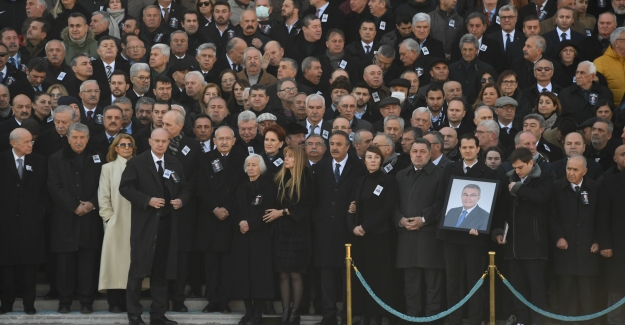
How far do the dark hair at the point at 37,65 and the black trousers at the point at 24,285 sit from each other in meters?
3.22

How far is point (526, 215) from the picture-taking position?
41.1 feet

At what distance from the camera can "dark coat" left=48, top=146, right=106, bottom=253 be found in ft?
43.1

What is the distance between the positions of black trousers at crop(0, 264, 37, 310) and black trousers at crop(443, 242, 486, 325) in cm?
475

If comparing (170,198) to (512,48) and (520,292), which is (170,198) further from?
(512,48)

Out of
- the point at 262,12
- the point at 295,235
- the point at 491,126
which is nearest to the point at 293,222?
the point at 295,235

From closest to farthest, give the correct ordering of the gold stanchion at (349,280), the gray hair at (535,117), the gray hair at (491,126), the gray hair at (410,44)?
the gold stanchion at (349,280) < the gray hair at (491,126) < the gray hair at (535,117) < the gray hair at (410,44)

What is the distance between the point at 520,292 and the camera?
12.6m

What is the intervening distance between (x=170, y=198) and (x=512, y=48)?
638 cm

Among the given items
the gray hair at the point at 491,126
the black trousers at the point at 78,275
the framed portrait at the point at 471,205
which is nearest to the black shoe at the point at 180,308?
the black trousers at the point at 78,275

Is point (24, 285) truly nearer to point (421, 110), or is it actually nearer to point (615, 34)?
point (421, 110)

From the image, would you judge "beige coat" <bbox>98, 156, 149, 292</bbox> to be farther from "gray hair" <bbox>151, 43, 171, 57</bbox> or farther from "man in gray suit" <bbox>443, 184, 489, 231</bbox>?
"man in gray suit" <bbox>443, 184, 489, 231</bbox>

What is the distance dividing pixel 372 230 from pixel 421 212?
22.9 inches

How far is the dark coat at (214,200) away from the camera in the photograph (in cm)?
1321

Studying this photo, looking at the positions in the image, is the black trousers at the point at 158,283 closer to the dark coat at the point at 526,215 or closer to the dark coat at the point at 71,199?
the dark coat at the point at 71,199
